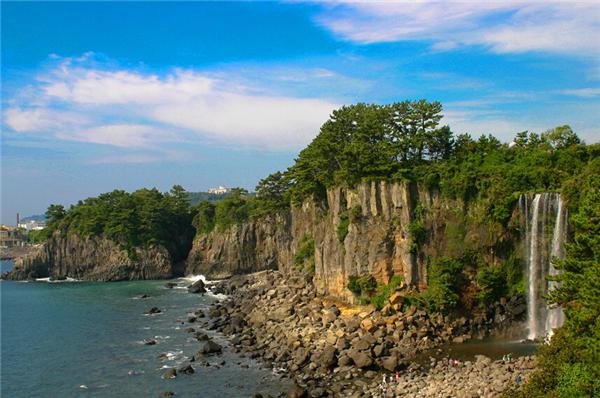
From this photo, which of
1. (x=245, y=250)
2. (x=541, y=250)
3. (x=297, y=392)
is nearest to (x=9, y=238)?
(x=245, y=250)

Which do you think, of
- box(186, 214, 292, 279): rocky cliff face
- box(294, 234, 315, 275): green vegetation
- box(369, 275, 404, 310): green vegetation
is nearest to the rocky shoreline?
box(369, 275, 404, 310): green vegetation

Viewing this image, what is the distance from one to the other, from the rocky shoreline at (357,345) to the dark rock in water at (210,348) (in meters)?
1.53

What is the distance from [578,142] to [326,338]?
3024 centimetres

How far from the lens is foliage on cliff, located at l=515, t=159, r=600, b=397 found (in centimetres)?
2236

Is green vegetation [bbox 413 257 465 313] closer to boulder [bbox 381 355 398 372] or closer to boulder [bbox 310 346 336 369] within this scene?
boulder [bbox 381 355 398 372]

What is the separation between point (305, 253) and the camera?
222ft

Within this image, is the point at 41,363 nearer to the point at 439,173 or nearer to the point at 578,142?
the point at 439,173

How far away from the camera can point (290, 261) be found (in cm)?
7844

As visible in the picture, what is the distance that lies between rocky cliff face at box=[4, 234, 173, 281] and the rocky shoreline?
36511 millimetres

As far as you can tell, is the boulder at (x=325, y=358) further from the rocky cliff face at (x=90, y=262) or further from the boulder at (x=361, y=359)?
the rocky cliff face at (x=90, y=262)

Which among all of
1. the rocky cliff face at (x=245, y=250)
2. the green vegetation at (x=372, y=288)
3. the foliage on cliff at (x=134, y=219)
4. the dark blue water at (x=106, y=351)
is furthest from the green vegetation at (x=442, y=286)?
the foliage on cliff at (x=134, y=219)

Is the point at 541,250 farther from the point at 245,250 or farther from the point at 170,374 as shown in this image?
the point at 245,250

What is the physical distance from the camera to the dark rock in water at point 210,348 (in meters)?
45.5

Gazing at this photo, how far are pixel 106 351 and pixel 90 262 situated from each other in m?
51.4
